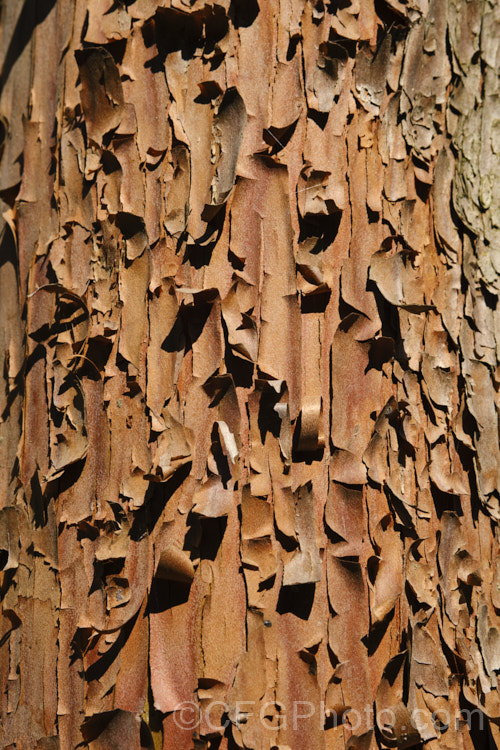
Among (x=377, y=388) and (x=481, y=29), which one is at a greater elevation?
(x=481, y=29)

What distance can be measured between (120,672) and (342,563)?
0.34 m

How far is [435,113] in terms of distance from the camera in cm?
110

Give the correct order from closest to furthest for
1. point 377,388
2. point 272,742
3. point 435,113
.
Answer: point 272,742, point 377,388, point 435,113

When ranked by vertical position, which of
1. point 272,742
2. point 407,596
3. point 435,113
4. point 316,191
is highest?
point 435,113

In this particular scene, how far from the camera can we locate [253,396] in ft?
3.08

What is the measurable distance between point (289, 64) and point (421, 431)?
0.60m

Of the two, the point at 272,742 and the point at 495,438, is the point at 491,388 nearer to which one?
the point at 495,438

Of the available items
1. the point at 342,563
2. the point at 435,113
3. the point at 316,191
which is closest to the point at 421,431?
the point at 342,563

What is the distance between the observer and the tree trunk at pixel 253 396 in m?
0.90

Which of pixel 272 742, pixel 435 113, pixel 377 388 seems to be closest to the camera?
pixel 272 742

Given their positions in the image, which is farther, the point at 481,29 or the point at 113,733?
the point at 481,29

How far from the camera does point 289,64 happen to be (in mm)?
1018

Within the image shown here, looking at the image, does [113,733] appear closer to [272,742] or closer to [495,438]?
[272,742]

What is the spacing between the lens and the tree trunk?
0.90m
